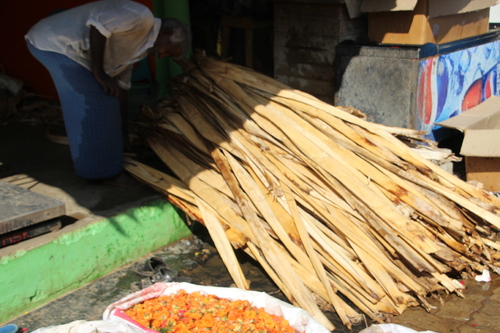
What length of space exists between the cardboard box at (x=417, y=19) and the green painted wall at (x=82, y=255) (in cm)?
281

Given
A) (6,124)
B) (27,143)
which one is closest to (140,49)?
(27,143)

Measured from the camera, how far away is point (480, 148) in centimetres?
457

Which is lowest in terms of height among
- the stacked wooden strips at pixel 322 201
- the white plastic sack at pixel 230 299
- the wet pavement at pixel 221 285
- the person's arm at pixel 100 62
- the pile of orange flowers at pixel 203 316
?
the wet pavement at pixel 221 285

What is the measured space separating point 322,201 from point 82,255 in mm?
1619

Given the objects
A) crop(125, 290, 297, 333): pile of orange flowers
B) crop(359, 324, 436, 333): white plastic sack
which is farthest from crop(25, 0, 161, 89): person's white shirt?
crop(359, 324, 436, 333): white plastic sack

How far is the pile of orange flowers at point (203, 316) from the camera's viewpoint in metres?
2.84

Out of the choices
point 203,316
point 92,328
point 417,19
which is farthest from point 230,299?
point 417,19

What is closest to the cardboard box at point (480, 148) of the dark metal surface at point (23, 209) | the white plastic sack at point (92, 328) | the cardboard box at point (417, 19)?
the cardboard box at point (417, 19)

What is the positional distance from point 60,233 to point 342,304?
1804 millimetres

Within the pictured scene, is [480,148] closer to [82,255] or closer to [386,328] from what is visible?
[386,328]

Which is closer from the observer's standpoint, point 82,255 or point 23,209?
point 23,209

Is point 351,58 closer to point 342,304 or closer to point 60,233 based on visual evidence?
point 342,304

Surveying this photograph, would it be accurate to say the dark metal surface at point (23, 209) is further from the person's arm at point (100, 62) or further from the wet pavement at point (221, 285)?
the person's arm at point (100, 62)

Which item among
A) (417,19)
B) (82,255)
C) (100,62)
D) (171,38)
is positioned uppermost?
(417,19)
